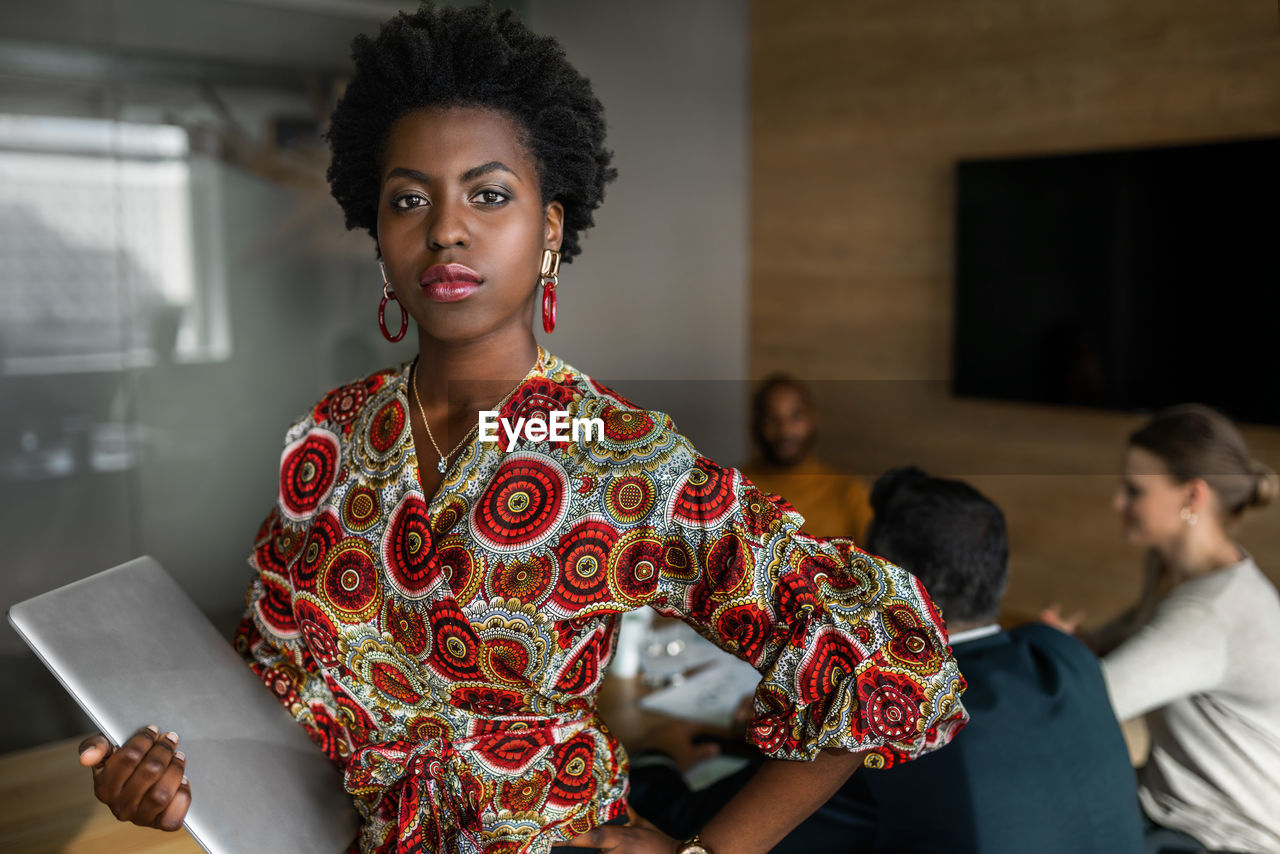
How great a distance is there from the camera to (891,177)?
3744 mm

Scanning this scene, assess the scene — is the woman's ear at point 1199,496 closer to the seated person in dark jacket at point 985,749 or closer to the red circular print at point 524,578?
the seated person in dark jacket at point 985,749

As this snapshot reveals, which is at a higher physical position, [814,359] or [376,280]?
[376,280]

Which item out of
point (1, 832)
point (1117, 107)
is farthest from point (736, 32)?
point (1, 832)

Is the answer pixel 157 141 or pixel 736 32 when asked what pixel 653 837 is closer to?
pixel 157 141

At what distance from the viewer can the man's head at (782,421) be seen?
3035 millimetres

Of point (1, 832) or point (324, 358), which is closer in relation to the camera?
point (1, 832)

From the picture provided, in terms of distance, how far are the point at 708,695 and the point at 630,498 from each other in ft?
3.61

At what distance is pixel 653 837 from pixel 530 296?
46 cm

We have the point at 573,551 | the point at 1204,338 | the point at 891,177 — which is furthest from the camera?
the point at 891,177

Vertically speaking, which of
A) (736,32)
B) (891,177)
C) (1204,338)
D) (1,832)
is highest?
(736,32)

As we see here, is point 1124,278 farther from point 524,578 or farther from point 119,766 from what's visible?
point 119,766

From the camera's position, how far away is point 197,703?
2.87ft

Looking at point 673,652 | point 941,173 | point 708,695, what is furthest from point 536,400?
point 941,173

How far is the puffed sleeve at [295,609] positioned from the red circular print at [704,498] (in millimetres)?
307
